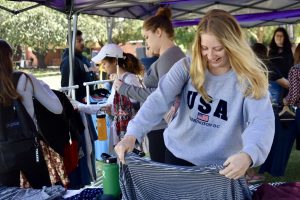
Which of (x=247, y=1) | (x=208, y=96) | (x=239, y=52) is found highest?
(x=247, y=1)

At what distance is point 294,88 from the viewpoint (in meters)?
4.31

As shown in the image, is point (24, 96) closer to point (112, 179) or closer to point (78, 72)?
point (112, 179)

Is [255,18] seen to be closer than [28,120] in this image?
No

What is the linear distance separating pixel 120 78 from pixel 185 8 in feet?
13.3

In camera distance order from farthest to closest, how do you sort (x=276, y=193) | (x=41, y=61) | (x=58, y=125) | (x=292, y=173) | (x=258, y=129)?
(x=41, y=61), (x=292, y=173), (x=58, y=125), (x=276, y=193), (x=258, y=129)

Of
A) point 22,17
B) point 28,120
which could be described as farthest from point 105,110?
point 22,17

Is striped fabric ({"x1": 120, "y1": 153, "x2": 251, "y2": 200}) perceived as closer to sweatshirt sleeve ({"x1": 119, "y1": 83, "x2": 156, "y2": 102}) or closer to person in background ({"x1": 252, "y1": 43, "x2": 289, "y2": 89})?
sweatshirt sleeve ({"x1": 119, "y1": 83, "x2": 156, "y2": 102})

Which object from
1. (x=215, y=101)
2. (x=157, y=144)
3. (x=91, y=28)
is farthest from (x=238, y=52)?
(x=91, y=28)

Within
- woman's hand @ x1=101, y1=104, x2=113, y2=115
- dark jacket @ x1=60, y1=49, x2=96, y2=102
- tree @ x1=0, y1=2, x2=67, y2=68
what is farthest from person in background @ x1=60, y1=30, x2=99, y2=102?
tree @ x1=0, y1=2, x2=67, y2=68

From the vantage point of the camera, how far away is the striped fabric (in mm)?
1626

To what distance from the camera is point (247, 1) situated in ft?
23.6

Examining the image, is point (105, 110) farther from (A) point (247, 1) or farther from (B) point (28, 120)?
(A) point (247, 1)

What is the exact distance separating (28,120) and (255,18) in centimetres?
616

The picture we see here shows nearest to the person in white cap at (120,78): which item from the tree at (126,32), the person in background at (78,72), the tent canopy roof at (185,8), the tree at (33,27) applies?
the tent canopy roof at (185,8)
